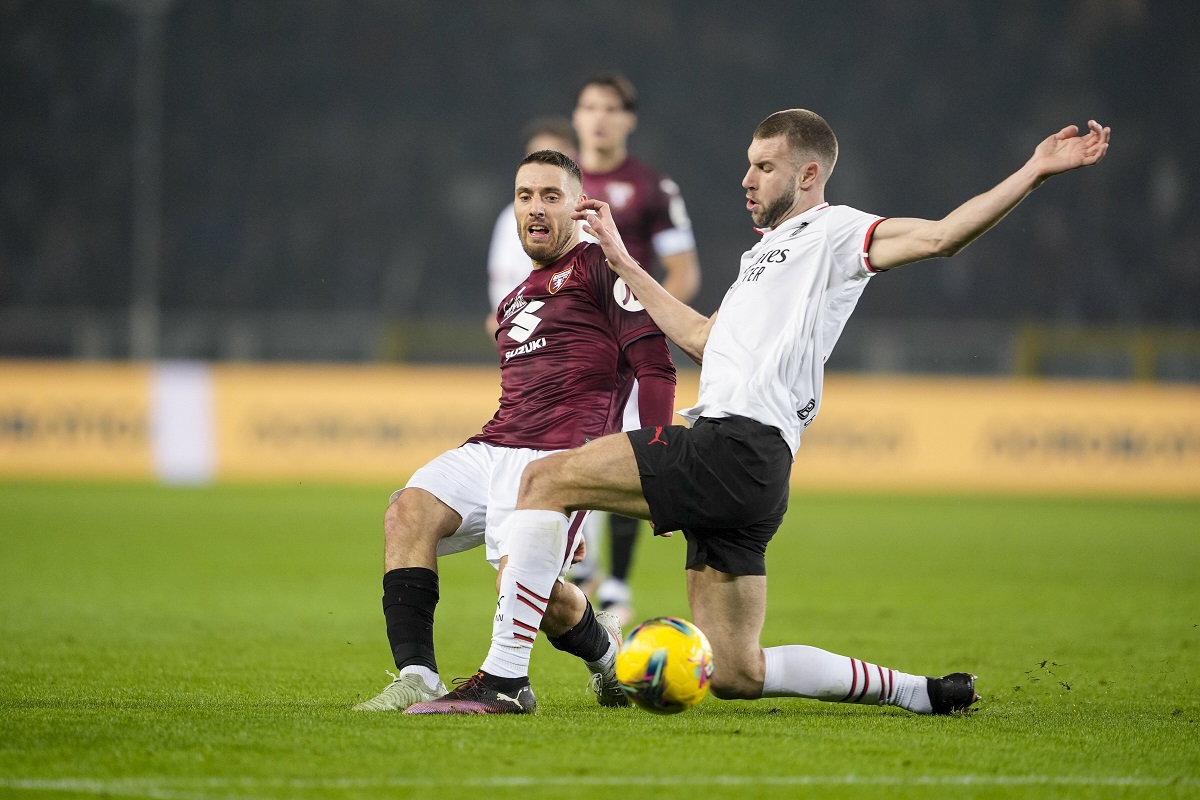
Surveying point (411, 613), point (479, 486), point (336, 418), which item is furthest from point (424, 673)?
point (336, 418)

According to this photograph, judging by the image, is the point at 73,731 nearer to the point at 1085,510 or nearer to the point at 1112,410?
the point at 1085,510

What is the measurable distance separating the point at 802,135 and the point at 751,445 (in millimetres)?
1087

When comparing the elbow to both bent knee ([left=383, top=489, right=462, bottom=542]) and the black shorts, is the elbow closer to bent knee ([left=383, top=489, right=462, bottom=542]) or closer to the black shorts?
the black shorts

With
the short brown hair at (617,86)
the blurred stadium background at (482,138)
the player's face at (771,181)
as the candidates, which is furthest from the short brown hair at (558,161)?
the blurred stadium background at (482,138)

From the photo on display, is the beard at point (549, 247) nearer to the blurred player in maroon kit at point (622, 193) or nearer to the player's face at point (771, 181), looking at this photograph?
the player's face at point (771, 181)

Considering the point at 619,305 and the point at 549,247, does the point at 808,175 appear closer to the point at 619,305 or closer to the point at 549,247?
the point at 619,305

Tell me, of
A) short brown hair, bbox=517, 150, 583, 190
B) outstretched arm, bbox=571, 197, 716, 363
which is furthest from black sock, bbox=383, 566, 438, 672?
short brown hair, bbox=517, 150, 583, 190

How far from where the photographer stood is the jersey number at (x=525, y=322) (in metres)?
5.46

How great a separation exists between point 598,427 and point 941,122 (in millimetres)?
27954

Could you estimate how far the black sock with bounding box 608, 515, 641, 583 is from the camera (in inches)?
308

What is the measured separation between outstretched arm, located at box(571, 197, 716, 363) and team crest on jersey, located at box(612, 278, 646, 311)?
92mm

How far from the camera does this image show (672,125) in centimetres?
3147

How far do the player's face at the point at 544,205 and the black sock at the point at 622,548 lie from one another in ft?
8.86

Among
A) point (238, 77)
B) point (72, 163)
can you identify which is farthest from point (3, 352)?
point (238, 77)
